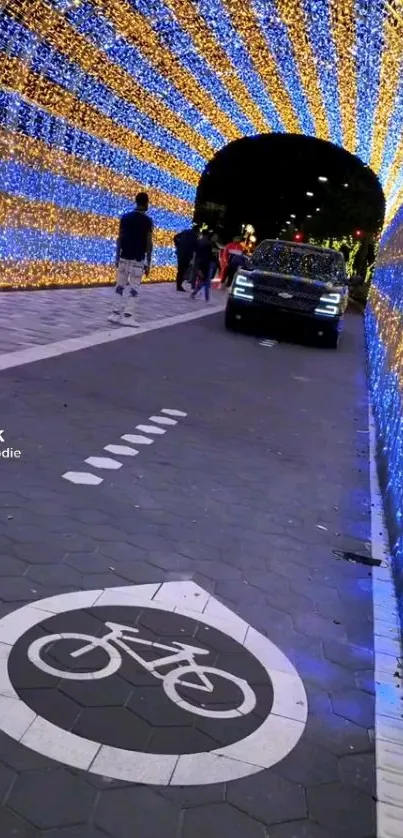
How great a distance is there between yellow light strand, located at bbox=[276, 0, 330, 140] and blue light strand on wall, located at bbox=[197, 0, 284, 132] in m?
0.96

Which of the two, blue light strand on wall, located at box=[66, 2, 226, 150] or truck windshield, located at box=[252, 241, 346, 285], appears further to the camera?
truck windshield, located at box=[252, 241, 346, 285]

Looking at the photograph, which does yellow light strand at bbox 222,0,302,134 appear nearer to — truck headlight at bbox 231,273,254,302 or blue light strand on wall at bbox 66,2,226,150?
blue light strand on wall at bbox 66,2,226,150

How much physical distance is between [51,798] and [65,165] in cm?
1544

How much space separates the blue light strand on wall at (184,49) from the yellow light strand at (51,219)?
12.1 ft

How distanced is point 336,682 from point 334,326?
39.6 ft

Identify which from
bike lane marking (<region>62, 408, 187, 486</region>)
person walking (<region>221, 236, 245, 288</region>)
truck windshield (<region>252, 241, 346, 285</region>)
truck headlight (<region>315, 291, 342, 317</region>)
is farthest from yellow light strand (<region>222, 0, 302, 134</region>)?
bike lane marking (<region>62, 408, 187, 486</region>)

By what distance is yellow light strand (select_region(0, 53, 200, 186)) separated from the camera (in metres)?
13.1

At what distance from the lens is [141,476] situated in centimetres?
577

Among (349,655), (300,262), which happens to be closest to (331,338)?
(300,262)

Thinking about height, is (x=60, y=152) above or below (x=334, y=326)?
above

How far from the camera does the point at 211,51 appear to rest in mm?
15312

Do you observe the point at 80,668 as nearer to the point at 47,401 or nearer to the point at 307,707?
the point at 307,707

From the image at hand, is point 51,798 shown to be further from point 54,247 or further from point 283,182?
point 283,182

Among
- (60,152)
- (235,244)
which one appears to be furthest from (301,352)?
(235,244)
